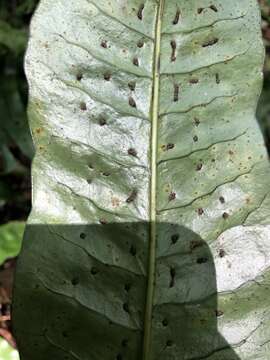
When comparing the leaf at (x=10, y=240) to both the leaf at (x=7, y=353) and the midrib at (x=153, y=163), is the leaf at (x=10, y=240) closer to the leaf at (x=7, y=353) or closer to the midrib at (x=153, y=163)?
the leaf at (x=7, y=353)

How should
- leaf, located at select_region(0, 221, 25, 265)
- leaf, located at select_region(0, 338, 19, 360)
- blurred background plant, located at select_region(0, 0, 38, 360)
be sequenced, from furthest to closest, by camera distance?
blurred background plant, located at select_region(0, 0, 38, 360) → leaf, located at select_region(0, 221, 25, 265) → leaf, located at select_region(0, 338, 19, 360)

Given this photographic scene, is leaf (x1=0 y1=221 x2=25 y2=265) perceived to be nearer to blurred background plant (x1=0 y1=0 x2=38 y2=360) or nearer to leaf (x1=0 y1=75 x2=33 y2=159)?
blurred background plant (x1=0 y1=0 x2=38 y2=360)

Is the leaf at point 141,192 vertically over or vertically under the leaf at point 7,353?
over

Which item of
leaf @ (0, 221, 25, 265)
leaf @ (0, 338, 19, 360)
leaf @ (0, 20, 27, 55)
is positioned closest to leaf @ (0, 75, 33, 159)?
leaf @ (0, 20, 27, 55)

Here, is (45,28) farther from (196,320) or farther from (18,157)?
(18,157)

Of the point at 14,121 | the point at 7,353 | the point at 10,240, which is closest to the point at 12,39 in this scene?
the point at 14,121

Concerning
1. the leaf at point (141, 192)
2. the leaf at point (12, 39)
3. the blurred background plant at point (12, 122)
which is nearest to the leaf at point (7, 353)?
the leaf at point (141, 192)

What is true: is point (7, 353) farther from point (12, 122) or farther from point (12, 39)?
point (12, 39)
